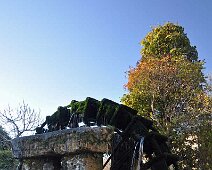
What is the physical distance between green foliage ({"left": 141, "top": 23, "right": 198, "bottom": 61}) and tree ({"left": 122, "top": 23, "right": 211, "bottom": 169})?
86 centimetres

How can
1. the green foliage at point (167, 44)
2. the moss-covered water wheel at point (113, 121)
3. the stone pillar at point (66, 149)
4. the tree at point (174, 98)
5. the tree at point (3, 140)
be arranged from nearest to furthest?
the stone pillar at point (66, 149) → the moss-covered water wheel at point (113, 121) → the tree at point (174, 98) → the green foliage at point (167, 44) → the tree at point (3, 140)

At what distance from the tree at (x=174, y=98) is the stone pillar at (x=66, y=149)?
44.1 ft

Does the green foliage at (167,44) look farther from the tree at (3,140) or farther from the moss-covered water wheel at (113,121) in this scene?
the moss-covered water wheel at (113,121)

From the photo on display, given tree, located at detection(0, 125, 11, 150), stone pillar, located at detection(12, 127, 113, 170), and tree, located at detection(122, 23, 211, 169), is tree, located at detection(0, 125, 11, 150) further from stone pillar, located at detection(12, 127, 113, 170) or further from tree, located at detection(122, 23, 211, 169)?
stone pillar, located at detection(12, 127, 113, 170)

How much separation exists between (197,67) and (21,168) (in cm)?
1616

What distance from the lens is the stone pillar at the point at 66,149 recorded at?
10.4ft

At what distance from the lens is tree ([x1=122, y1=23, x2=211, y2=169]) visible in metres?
16.6

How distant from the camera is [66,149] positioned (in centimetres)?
324

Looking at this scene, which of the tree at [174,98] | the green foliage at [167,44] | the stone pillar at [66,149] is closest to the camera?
the stone pillar at [66,149]

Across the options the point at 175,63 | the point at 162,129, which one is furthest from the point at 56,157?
the point at 175,63

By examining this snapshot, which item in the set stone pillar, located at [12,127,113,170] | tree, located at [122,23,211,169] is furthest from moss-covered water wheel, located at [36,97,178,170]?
tree, located at [122,23,211,169]

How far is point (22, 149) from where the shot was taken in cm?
354

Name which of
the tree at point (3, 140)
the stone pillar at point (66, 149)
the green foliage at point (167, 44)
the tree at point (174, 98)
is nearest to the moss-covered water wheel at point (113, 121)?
the stone pillar at point (66, 149)

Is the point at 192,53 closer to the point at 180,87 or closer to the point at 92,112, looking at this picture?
the point at 180,87
